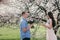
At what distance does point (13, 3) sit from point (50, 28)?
8.48m

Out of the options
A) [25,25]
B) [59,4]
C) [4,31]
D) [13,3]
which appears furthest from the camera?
[4,31]

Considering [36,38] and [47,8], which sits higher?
[47,8]

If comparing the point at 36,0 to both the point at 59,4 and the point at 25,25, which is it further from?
the point at 25,25

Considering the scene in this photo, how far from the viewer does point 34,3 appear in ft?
49.2

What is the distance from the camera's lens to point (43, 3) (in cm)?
1509

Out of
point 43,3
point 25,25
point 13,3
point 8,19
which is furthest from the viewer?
point 8,19

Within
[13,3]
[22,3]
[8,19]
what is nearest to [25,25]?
[22,3]

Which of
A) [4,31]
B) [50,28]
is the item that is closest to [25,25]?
[50,28]

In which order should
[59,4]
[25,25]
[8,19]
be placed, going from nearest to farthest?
[25,25], [59,4], [8,19]

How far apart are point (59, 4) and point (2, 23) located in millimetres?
7375

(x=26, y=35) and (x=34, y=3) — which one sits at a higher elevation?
(x=34, y=3)

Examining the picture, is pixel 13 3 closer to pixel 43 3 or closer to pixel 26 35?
pixel 43 3

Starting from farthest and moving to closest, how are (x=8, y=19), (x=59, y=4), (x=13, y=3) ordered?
(x=8, y=19), (x=13, y=3), (x=59, y=4)

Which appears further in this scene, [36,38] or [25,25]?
[36,38]
